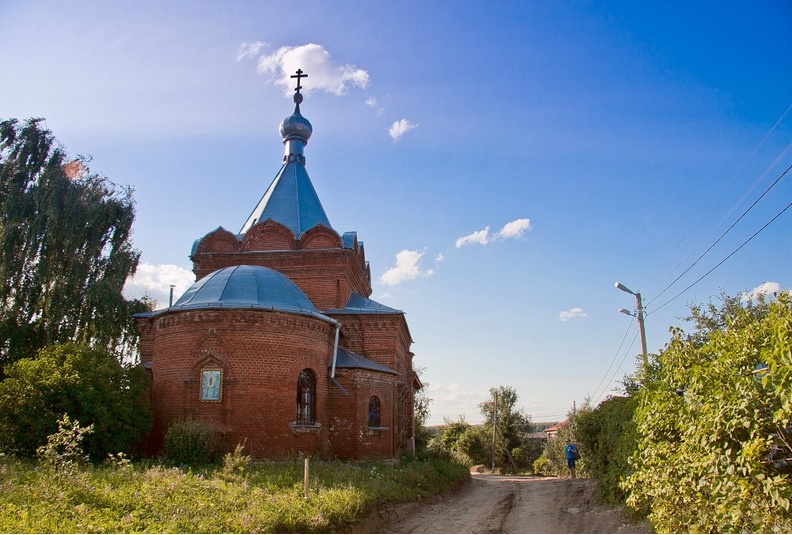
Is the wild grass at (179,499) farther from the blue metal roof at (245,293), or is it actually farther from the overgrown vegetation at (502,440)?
the overgrown vegetation at (502,440)

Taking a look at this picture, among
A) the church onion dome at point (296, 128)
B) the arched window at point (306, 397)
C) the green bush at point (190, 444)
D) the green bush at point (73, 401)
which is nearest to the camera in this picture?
the green bush at point (73, 401)

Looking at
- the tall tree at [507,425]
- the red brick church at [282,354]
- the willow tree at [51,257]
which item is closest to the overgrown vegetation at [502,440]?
the tall tree at [507,425]

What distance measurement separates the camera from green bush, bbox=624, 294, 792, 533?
4059 millimetres

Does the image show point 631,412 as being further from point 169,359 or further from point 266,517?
point 169,359

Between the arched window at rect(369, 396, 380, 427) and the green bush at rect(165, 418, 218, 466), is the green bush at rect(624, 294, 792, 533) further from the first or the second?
the arched window at rect(369, 396, 380, 427)

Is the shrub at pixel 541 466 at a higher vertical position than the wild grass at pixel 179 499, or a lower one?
lower

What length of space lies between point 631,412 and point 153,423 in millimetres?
9960

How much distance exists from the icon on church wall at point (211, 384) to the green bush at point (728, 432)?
31.7ft

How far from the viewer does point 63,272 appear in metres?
18.4

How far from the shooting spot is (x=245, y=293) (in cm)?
1423

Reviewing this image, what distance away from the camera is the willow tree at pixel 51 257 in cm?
1750

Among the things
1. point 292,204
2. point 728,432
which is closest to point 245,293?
point 292,204

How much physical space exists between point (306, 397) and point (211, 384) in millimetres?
2318

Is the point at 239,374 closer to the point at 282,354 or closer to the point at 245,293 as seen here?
the point at 282,354
